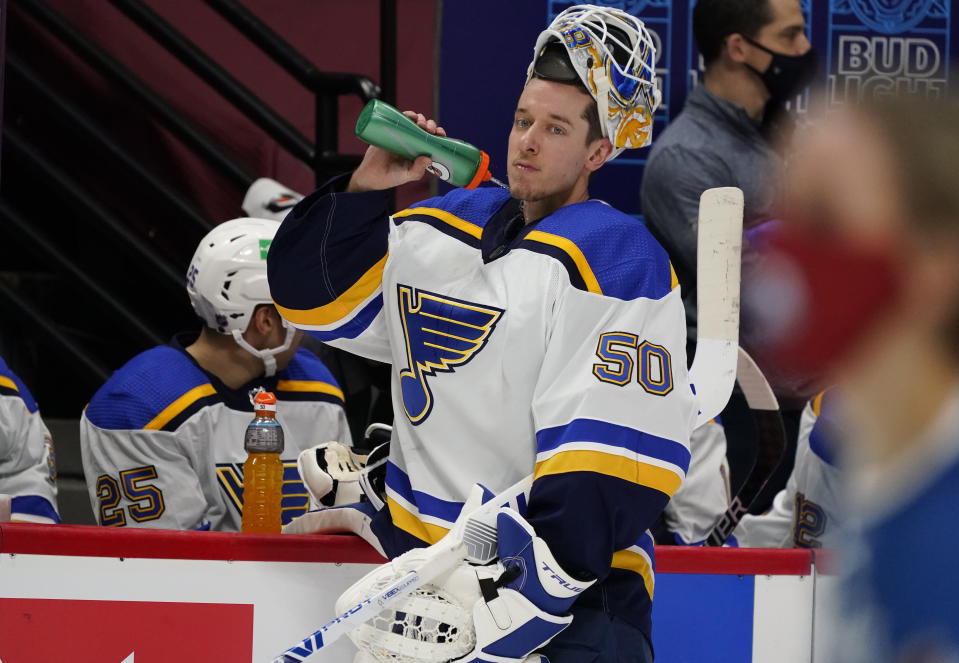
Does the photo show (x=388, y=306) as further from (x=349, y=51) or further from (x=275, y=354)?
(x=349, y=51)

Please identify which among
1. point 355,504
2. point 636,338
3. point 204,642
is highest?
point 636,338

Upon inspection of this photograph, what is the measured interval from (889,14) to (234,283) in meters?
2.47

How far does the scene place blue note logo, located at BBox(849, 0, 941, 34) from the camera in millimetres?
4543

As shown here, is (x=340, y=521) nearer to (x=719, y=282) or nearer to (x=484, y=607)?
(x=484, y=607)

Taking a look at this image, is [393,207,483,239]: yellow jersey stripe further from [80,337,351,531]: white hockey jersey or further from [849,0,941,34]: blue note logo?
[849,0,941,34]: blue note logo

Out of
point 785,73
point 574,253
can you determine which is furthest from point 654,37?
point 574,253

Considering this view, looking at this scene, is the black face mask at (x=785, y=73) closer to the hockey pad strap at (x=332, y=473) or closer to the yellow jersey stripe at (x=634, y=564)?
the hockey pad strap at (x=332, y=473)

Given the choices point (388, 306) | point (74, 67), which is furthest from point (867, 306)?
point (74, 67)

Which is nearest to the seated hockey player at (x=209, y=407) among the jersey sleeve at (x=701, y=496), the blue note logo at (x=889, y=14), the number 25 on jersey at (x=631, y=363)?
the jersey sleeve at (x=701, y=496)

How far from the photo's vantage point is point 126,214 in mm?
5281

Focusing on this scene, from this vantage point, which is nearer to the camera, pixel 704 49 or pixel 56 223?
pixel 704 49

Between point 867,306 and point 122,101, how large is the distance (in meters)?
4.74

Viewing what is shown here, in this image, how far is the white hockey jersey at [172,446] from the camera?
322 cm

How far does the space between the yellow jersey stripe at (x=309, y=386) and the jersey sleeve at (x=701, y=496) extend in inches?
37.6
